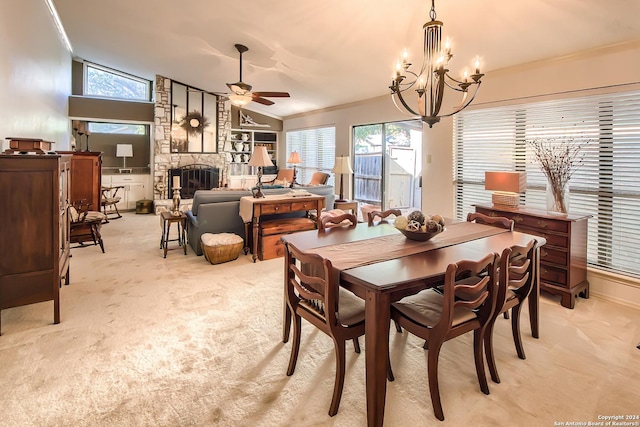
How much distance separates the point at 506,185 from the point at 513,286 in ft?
5.65

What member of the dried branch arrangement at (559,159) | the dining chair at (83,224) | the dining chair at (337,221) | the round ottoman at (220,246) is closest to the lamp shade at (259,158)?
the round ottoman at (220,246)

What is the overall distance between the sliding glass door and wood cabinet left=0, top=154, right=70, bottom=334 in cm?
510

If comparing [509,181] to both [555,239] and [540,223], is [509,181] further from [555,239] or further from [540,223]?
[555,239]

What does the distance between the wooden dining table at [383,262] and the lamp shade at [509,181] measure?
840 mm

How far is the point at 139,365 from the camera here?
221 cm

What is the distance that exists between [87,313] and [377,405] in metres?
2.61

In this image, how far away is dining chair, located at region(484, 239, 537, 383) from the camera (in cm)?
197

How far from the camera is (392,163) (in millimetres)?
6578

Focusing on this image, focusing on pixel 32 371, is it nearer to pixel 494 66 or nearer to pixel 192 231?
pixel 192 231

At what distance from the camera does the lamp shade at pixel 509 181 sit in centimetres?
343

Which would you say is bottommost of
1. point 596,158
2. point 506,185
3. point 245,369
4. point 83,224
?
point 245,369

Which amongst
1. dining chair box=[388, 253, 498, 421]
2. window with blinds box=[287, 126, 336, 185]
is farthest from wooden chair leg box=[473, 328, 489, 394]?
window with blinds box=[287, 126, 336, 185]

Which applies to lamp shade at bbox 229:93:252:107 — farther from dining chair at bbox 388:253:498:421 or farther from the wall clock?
dining chair at bbox 388:253:498:421

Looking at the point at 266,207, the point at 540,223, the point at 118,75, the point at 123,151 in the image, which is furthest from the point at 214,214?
the point at 118,75
